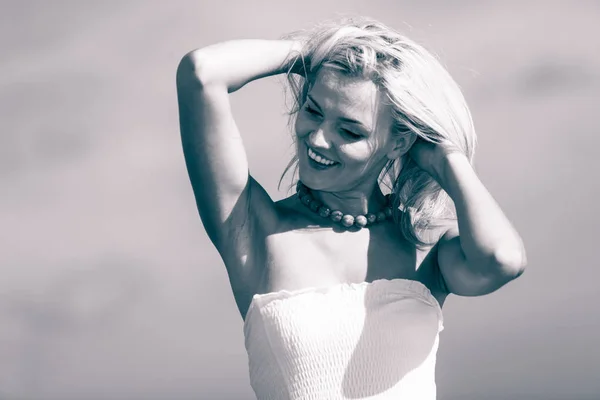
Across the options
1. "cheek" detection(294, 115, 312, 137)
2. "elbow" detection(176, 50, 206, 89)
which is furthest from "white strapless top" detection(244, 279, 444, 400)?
"elbow" detection(176, 50, 206, 89)

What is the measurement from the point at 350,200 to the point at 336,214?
0.10m

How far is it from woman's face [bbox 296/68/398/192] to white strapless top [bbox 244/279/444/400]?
1.49 ft

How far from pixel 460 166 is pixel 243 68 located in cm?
93

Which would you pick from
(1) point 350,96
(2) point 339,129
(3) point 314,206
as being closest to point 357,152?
(2) point 339,129

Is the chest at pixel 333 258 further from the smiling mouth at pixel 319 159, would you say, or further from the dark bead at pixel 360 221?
the smiling mouth at pixel 319 159

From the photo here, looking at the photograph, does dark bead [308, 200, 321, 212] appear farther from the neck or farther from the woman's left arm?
the woman's left arm

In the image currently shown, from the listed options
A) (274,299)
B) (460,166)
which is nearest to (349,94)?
(460,166)

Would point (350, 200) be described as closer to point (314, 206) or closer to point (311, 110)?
point (314, 206)

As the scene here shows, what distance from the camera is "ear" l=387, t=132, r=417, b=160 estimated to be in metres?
5.56

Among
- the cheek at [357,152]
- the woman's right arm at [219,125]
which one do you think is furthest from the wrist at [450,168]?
the woman's right arm at [219,125]

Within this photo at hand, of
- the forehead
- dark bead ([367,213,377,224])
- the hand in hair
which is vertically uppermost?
the forehead

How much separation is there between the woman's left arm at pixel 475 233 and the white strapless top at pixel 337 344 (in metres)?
0.27

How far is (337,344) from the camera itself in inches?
209

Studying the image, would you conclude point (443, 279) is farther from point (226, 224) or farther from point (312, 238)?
point (226, 224)
